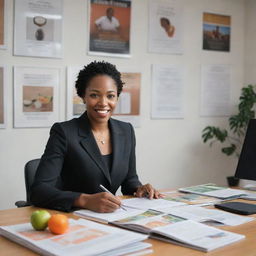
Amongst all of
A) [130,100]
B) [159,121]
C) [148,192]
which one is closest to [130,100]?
[130,100]

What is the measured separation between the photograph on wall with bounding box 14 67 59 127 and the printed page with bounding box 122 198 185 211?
168 cm

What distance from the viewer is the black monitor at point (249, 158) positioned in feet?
7.50

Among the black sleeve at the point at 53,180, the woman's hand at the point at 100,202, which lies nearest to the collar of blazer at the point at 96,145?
the black sleeve at the point at 53,180

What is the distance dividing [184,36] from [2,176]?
86.9 inches

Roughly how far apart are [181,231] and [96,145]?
0.88 meters

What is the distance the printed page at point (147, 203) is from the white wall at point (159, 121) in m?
1.67

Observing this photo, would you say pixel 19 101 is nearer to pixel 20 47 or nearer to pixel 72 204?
pixel 20 47

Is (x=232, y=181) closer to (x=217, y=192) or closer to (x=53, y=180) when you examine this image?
(x=217, y=192)

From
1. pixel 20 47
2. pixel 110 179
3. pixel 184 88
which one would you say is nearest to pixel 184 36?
pixel 184 88

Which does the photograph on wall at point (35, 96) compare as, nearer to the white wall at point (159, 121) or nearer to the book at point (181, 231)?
the white wall at point (159, 121)

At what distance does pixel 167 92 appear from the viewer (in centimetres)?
422

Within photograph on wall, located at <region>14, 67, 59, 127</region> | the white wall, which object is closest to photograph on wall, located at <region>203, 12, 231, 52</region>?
the white wall

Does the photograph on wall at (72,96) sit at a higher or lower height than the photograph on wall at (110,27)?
lower

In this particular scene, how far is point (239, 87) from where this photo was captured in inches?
186
